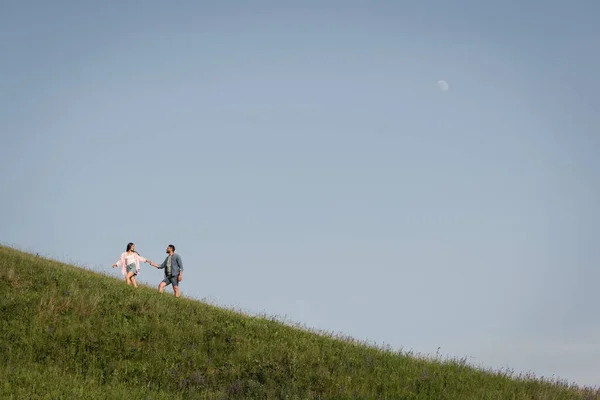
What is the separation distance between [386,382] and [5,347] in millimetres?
9624

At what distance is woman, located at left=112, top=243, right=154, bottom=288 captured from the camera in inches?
968

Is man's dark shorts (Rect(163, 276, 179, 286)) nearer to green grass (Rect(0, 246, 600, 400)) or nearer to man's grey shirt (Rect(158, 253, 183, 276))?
man's grey shirt (Rect(158, 253, 183, 276))

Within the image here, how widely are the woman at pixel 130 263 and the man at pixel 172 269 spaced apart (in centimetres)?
109

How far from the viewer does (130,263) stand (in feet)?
80.6

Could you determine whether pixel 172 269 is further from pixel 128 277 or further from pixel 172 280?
pixel 128 277

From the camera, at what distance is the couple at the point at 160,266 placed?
79.2ft

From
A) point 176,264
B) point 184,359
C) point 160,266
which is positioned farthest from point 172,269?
point 184,359

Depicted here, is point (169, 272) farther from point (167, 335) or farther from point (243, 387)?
point (243, 387)

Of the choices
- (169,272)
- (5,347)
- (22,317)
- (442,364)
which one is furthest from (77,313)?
(442,364)

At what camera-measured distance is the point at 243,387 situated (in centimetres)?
1528

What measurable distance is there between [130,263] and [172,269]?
1780mm

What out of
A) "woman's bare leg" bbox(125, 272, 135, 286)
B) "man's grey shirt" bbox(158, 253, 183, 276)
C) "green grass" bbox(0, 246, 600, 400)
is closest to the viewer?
"green grass" bbox(0, 246, 600, 400)

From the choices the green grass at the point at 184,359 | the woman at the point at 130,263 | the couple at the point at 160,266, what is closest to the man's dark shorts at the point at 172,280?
the couple at the point at 160,266

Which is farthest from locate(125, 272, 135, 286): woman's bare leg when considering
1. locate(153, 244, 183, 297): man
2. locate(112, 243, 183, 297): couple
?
locate(153, 244, 183, 297): man
